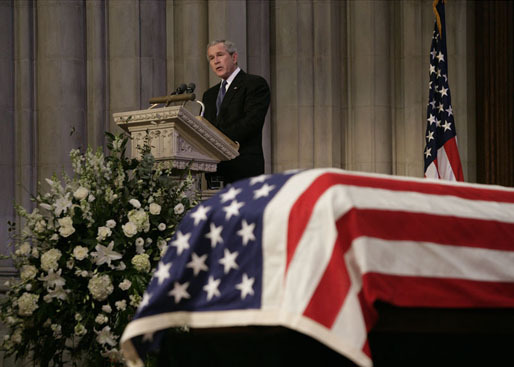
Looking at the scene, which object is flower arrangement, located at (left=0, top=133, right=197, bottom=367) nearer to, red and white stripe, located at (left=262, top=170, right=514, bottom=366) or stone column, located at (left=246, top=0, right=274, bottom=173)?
red and white stripe, located at (left=262, top=170, right=514, bottom=366)

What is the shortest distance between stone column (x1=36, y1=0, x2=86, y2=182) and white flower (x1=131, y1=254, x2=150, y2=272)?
14.9ft

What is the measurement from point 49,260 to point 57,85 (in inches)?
184

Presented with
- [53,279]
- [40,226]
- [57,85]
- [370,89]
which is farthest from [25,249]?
[370,89]

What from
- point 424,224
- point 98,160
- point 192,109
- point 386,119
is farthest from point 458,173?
point 424,224

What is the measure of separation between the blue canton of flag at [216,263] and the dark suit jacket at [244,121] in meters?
3.03

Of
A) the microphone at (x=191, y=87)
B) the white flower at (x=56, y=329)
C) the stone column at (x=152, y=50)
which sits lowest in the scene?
the white flower at (x=56, y=329)

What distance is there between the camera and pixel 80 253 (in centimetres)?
323

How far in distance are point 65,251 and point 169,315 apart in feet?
3.44

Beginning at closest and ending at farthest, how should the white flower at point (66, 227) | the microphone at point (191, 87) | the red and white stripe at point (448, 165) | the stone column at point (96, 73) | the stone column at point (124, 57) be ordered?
1. the white flower at point (66, 227)
2. the microphone at point (191, 87)
3. the red and white stripe at point (448, 165)
4. the stone column at point (124, 57)
5. the stone column at point (96, 73)

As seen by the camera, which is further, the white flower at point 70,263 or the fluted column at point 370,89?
the fluted column at point 370,89

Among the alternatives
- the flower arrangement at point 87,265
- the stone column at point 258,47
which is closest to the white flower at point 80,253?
the flower arrangement at point 87,265

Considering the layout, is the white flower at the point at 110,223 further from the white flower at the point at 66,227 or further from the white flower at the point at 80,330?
the white flower at the point at 80,330

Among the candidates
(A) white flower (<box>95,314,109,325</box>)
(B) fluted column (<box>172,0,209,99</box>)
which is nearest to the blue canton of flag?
(A) white flower (<box>95,314,109,325</box>)

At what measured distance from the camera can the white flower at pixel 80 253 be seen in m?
3.22
